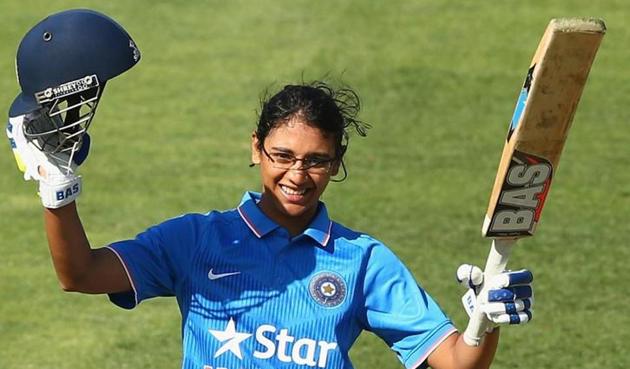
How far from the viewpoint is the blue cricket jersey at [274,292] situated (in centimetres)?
453

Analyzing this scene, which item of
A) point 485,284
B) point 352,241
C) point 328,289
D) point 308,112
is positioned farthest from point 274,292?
point 485,284

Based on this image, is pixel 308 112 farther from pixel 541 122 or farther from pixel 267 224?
pixel 541 122

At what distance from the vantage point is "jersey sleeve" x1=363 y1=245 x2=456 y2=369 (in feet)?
15.1

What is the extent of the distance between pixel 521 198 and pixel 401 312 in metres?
0.55

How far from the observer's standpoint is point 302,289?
4.56 metres

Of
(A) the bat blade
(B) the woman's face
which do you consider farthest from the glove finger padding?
(B) the woman's face

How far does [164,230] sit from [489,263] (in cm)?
107

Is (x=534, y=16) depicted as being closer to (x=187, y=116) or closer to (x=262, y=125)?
(x=187, y=116)

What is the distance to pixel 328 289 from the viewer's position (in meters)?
4.55

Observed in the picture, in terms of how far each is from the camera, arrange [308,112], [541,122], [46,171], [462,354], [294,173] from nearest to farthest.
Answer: [46,171] → [541,122] → [462,354] → [294,173] → [308,112]

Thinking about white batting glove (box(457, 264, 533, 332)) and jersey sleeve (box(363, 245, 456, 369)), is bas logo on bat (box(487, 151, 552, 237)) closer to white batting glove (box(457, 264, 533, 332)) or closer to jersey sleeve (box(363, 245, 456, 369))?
white batting glove (box(457, 264, 533, 332))

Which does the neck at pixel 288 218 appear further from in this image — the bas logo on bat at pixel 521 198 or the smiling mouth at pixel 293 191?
the bas logo on bat at pixel 521 198

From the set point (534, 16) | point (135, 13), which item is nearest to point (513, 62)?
point (534, 16)

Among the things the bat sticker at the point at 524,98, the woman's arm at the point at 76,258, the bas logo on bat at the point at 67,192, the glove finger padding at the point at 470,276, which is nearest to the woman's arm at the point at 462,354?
the glove finger padding at the point at 470,276
